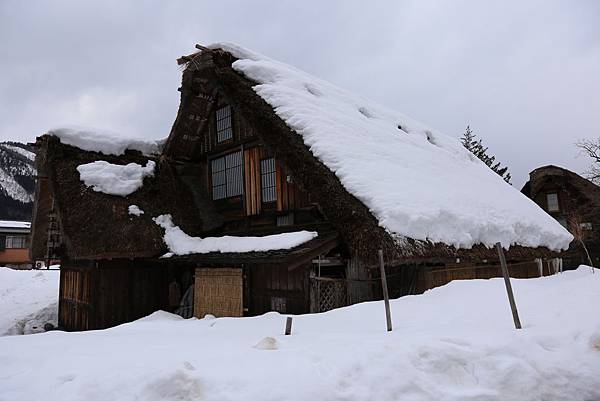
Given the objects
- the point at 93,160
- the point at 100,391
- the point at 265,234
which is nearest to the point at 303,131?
the point at 265,234

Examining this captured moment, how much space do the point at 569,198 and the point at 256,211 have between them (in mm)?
23192

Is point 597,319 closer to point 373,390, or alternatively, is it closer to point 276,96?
point 373,390

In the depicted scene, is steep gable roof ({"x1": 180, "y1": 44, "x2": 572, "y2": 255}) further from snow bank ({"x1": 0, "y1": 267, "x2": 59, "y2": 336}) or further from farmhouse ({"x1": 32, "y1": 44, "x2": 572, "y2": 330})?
snow bank ({"x1": 0, "y1": 267, "x2": 59, "y2": 336})

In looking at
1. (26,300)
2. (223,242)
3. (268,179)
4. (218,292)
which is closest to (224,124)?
(268,179)

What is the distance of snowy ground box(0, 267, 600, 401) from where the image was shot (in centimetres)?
369

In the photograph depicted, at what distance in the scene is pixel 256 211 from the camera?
10.6 meters

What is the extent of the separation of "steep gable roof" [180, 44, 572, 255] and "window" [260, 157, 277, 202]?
0.81 meters

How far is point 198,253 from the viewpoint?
1016 centimetres

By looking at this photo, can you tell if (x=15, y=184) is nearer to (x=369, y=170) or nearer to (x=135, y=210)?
(x=135, y=210)

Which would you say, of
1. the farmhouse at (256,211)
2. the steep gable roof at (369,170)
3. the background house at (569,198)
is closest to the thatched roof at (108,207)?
the farmhouse at (256,211)

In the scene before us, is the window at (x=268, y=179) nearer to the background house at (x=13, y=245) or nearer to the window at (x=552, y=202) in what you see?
the window at (x=552, y=202)

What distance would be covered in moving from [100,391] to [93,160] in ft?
30.5

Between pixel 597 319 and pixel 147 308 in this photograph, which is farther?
pixel 147 308

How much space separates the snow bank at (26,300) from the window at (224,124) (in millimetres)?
8049
